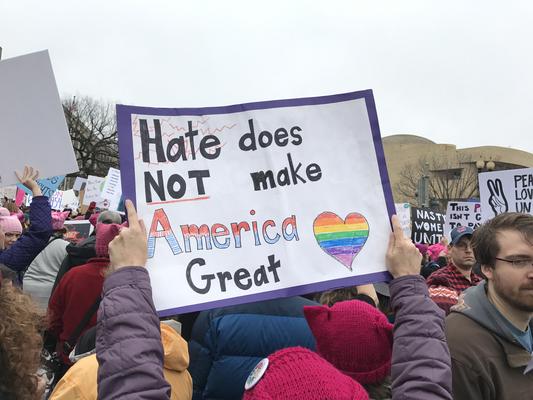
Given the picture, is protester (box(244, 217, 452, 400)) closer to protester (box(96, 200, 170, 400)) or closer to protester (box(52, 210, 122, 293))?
protester (box(96, 200, 170, 400))

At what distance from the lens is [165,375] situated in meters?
2.21

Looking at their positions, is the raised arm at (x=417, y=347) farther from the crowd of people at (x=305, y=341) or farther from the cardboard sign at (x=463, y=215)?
the cardboard sign at (x=463, y=215)

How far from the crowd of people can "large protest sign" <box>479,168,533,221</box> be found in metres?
3.65

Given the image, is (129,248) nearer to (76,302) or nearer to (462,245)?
(76,302)

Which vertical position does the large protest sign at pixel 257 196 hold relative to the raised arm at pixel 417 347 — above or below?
above

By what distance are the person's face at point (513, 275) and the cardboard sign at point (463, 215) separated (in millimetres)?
5685

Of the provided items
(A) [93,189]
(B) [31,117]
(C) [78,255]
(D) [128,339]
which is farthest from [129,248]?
(A) [93,189]

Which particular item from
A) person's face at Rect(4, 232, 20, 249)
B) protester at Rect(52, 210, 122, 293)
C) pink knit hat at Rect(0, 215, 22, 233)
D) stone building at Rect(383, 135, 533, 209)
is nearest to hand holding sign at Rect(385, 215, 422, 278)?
protester at Rect(52, 210, 122, 293)

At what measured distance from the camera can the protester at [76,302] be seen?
3.65 meters

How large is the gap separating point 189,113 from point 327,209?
687mm

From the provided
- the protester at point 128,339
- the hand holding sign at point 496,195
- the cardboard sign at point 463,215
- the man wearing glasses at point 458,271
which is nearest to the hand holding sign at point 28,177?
the protester at point 128,339

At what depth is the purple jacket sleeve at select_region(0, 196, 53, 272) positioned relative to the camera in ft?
11.8

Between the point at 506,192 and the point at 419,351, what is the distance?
4870 millimetres

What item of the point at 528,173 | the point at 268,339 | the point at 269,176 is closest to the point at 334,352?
the point at 268,339
